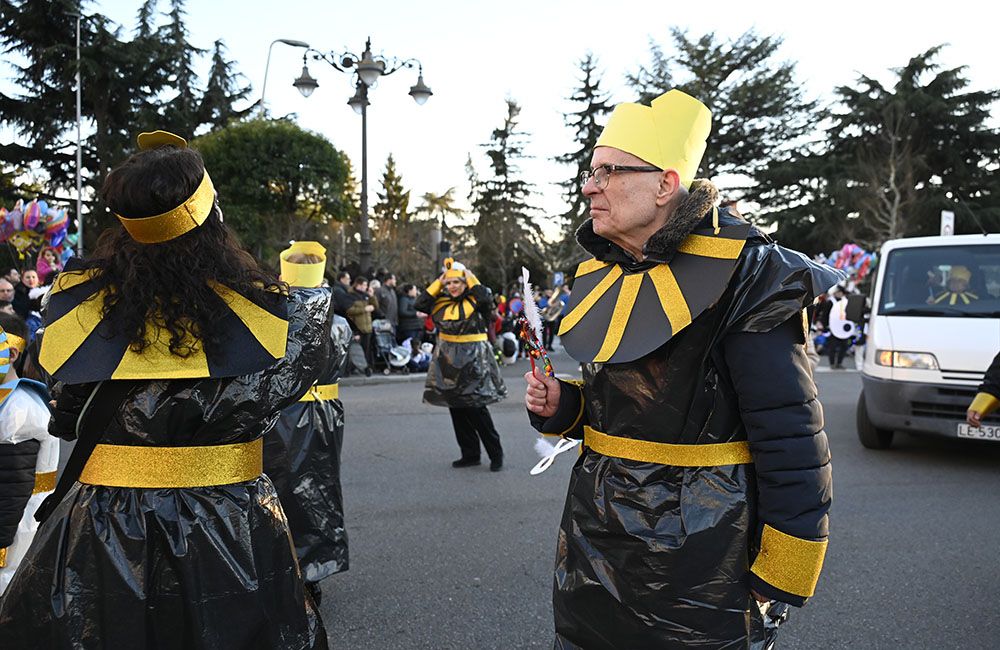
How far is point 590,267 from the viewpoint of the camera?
96.5 inches

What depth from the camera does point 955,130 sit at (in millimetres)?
38750

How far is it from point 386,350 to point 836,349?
9.07m

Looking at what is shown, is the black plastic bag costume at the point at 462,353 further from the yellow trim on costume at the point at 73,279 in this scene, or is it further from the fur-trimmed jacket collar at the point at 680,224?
the yellow trim on costume at the point at 73,279

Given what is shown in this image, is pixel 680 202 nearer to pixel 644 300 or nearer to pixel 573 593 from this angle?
pixel 644 300

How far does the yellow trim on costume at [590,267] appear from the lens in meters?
2.39

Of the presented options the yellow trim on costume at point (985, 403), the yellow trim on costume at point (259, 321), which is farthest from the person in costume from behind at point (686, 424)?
the yellow trim on costume at point (985, 403)

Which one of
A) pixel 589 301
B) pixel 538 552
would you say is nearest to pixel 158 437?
pixel 589 301

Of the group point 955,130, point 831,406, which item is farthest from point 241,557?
point 955,130

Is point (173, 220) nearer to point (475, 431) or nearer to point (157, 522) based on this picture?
point (157, 522)

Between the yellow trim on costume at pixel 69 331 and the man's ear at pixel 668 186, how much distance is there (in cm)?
141

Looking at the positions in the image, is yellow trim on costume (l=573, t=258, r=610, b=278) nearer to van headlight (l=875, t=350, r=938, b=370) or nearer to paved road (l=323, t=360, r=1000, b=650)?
paved road (l=323, t=360, r=1000, b=650)

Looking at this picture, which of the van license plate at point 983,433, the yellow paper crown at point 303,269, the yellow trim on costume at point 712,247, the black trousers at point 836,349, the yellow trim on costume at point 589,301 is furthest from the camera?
the black trousers at point 836,349

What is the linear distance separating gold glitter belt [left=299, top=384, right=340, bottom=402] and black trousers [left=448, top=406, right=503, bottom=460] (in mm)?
2653

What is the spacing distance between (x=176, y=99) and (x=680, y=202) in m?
37.0
